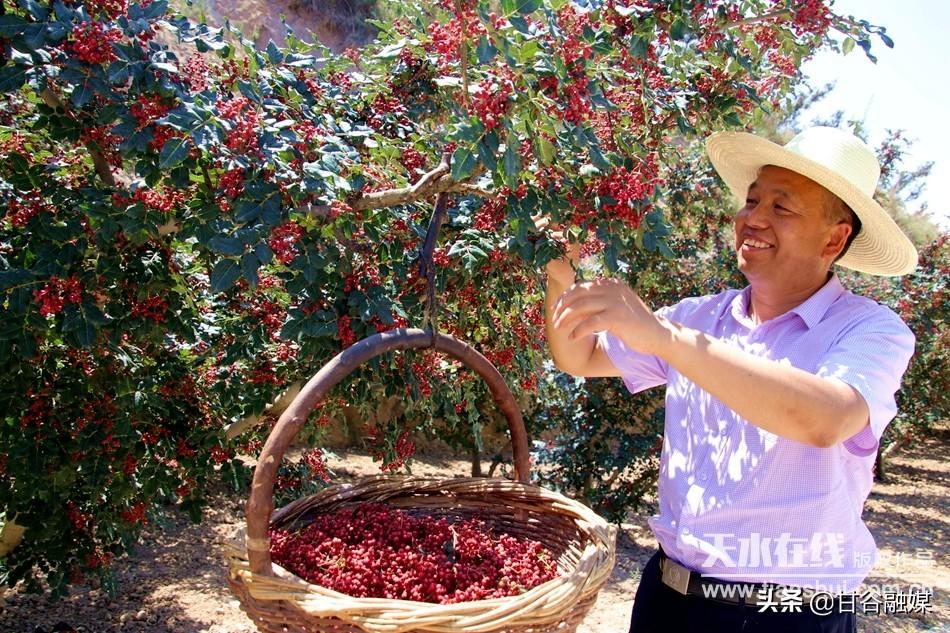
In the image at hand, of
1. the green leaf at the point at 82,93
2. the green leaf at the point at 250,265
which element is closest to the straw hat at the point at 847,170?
the green leaf at the point at 250,265

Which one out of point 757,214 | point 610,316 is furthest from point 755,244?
point 610,316

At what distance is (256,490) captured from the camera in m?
1.33

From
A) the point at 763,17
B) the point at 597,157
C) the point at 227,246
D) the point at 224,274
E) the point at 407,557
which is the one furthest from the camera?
the point at 763,17

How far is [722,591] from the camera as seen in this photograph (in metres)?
1.61

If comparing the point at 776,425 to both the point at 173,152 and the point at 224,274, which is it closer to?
the point at 224,274

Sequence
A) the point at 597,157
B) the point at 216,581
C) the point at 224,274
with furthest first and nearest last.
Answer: the point at 216,581 → the point at 224,274 → the point at 597,157

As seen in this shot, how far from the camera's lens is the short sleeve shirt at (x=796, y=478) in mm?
1467

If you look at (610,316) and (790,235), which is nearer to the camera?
(610,316)

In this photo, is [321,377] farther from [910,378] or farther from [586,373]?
[910,378]

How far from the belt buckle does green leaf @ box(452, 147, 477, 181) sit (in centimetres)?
98

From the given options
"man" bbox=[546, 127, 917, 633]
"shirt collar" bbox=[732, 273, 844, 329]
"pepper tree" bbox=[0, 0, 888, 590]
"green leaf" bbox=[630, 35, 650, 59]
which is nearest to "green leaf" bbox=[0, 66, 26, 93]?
"pepper tree" bbox=[0, 0, 888, 590]

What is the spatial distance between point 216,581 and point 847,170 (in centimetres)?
377

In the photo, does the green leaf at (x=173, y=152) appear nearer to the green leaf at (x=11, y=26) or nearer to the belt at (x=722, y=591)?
the green leaf at (x=11, y=26)

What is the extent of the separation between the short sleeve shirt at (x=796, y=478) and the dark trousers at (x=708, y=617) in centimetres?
7
